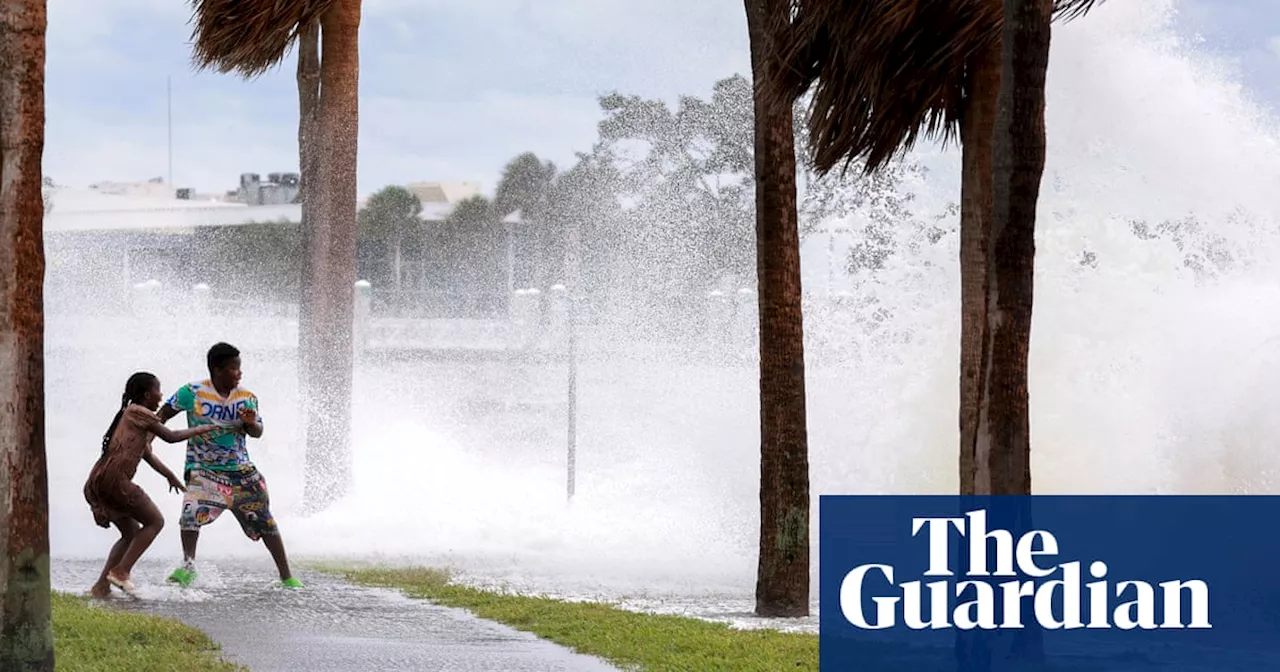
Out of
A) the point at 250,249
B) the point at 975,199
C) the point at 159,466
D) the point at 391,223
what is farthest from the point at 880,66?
the point at 391,223

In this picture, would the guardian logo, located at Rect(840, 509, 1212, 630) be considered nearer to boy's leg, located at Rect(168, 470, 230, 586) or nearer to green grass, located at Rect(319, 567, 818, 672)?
green grass, located at Rect(319, 567, 818, 672)

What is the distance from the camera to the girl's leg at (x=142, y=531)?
1164 cm

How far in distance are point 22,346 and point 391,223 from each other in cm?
6032

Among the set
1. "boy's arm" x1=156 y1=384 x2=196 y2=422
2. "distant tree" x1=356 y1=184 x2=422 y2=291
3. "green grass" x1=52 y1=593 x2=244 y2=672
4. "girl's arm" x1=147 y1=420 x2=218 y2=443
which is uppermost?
"distant tree" x1=356 y1=184 x2=422 y2=291

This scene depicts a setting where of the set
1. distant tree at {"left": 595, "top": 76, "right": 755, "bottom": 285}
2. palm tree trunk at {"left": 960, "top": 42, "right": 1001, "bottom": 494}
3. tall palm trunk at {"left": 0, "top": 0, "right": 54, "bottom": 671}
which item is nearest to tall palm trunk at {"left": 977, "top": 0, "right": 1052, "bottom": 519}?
palm tree trunk at {"left": 960, "top": 42, "right": 1001, "bottom": 494}

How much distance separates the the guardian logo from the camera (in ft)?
30.2

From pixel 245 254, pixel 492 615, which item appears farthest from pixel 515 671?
pixel 245 254

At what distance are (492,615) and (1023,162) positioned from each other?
4.47 m

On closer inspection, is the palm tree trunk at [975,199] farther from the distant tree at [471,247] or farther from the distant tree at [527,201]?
the distant tree at [471,247]

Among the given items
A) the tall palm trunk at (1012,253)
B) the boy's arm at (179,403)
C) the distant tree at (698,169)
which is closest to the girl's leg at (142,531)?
the boy's arm at (179,403)

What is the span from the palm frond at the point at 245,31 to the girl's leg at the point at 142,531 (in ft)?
20.7

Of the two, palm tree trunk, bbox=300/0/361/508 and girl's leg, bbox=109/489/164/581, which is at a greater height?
palm tree trunk, bbox=300/0/361/508

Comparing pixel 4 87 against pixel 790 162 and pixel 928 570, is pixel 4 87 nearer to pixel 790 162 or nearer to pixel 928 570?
pixel 790 162

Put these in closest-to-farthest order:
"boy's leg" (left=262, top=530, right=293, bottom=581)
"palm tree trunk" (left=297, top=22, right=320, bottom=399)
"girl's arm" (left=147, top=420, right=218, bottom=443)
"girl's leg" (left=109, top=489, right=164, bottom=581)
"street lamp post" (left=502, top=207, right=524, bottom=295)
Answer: "girl's arm" (left=147, top=420, right=218, bottom=443), "girl's leg" (left=109, top=489, right=164, bottom=581), "boy's leg" (left=262, top=530, right=293, bottom=581), "palm tree trunk" (left=297, top=22, right=320, bottom=399), "street lamp post" (left=502, top=207, right=524, bottom=295)
